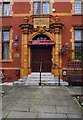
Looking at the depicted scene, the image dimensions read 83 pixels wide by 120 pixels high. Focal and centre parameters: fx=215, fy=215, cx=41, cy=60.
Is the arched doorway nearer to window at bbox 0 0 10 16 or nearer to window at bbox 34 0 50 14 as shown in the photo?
window at bbox 34 0 50 14

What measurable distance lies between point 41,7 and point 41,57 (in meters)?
3.60

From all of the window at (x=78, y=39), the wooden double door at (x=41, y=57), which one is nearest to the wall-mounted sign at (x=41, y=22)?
the wooden double door at (x=41, y=57)

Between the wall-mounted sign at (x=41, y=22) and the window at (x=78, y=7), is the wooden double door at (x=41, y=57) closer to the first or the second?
the wall-mounted sign at (x=41, y=22)

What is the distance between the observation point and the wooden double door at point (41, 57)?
1540 cm

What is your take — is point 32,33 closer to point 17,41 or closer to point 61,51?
point 17,41

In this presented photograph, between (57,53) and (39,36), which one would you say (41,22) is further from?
(57,53)

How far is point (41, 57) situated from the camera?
607 inches

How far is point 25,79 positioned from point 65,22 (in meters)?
4.87

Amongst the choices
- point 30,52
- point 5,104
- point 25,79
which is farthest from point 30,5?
point 5,104

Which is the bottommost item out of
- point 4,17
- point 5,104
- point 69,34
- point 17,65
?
point 5,104

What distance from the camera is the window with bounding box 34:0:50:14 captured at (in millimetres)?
15445

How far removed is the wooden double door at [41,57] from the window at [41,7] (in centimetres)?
251

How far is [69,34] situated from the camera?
49.2ft

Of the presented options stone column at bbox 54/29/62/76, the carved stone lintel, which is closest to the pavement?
stone column at bbox 54/29/62/76
